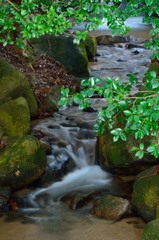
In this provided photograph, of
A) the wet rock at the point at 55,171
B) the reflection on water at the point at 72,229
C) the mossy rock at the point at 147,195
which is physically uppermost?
the mossy rock at the point at 147,195

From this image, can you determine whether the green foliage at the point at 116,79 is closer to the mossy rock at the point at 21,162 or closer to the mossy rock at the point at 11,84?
the mossy rock at the point at 21,162

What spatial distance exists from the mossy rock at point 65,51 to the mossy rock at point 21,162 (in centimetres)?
619

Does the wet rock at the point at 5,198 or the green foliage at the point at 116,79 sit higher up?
the green foliage at the point at 116,79

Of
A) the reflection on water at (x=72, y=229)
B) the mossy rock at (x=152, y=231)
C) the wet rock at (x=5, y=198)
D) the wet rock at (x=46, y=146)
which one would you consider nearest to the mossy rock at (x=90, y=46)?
the wet rock at (x=46, y=146)

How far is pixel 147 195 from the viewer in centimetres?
474

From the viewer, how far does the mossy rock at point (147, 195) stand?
466 cm

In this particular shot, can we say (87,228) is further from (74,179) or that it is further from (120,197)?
(74,179)

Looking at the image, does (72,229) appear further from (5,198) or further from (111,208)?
(5,198)

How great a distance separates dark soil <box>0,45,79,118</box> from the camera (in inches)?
361

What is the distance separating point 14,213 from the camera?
5.13m

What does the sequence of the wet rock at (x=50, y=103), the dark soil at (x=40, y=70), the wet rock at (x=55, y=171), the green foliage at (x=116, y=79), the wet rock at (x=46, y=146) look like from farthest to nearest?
the dark soil at (x=40, y=70) < the wet rock at (x=50, y=103) < the wet rock at (x=46, y=146) < the wet rock at (x=55, y=171) < the green foliage at (x=116, y=79)

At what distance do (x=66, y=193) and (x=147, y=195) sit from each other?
1525mm

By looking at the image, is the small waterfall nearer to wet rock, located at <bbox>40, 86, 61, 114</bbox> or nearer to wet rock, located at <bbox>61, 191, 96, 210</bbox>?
wet rock, located at <bbox>61, 191, 96, 210</bbox>

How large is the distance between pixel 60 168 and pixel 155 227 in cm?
271
